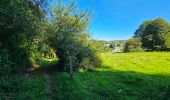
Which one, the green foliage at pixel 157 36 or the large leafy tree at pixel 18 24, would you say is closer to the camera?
the large leafy tree at pixel 18 24

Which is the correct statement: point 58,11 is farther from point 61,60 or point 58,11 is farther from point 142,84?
point 142,84

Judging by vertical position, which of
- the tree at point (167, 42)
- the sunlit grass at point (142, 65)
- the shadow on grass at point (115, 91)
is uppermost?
the tree at point (167, 42)

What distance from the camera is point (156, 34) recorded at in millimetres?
79438

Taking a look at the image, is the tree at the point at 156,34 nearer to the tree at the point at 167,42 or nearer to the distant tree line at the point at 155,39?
the distant tree line at the point at 155,39

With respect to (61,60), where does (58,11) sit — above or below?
above

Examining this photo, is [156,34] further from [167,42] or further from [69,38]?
[69,38]

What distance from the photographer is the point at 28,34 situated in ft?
64.0

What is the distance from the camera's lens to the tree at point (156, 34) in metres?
73.9

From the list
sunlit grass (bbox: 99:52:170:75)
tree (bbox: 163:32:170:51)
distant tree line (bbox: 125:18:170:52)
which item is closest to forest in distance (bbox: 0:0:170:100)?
sunlit grass (bbox: 99:52:170:75)

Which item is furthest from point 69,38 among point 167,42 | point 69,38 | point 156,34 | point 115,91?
point 156,34

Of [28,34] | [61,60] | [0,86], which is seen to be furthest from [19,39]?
[0,86]

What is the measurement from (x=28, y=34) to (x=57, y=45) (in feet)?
19.2

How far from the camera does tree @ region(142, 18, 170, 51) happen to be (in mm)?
73875

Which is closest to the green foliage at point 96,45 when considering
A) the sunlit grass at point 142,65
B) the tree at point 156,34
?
the sunlit grass at point 142,65
